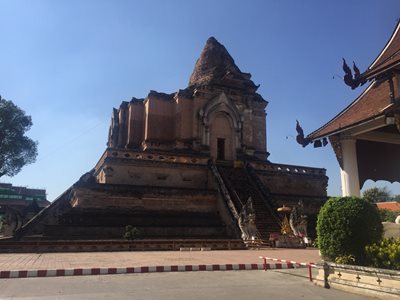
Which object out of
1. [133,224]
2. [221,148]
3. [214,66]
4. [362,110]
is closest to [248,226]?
[133,224]

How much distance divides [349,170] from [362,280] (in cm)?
425

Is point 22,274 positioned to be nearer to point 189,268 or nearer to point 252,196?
point 189,268

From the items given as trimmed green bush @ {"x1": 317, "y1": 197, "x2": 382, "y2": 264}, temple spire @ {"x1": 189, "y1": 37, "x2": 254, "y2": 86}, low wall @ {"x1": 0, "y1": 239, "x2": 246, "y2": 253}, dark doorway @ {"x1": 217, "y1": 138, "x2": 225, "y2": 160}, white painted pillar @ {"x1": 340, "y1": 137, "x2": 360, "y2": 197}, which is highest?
temple spire @ {"x1": 189, "y1": 37, "x2": 254, "y2": 86}

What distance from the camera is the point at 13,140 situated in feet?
126

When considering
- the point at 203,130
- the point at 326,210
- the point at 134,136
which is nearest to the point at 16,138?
the point at 134,136

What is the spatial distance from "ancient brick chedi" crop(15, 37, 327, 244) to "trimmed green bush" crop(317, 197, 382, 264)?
11119mm

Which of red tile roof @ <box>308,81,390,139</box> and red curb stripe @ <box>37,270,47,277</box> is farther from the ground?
red tile roof @ <box>308,81,390,139</box>

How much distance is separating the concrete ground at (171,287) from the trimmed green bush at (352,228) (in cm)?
91

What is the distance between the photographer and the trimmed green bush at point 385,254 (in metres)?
7.14

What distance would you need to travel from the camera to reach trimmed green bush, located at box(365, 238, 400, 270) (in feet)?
23.4

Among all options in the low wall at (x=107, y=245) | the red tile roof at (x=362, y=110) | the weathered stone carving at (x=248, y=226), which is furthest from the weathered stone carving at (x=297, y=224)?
the red tile roof at (x=362, y=110)

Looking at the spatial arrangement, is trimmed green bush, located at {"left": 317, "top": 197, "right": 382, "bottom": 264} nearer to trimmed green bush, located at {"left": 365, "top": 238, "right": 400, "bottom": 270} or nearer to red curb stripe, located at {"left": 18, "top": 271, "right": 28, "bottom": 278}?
trimmed green bush, located at {"left": 365, "top": 238, "right": 400, "bottom": 270}

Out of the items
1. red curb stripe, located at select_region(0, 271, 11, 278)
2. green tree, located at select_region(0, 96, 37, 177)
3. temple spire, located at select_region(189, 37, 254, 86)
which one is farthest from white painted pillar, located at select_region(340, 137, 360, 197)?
green tree, located at select_region(0, 96, 37, 177)

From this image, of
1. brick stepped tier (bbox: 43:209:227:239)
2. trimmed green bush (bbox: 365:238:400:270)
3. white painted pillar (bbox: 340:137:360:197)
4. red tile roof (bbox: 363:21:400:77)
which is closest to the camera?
trimmed green bush (bbox: 365:238:400:270)
